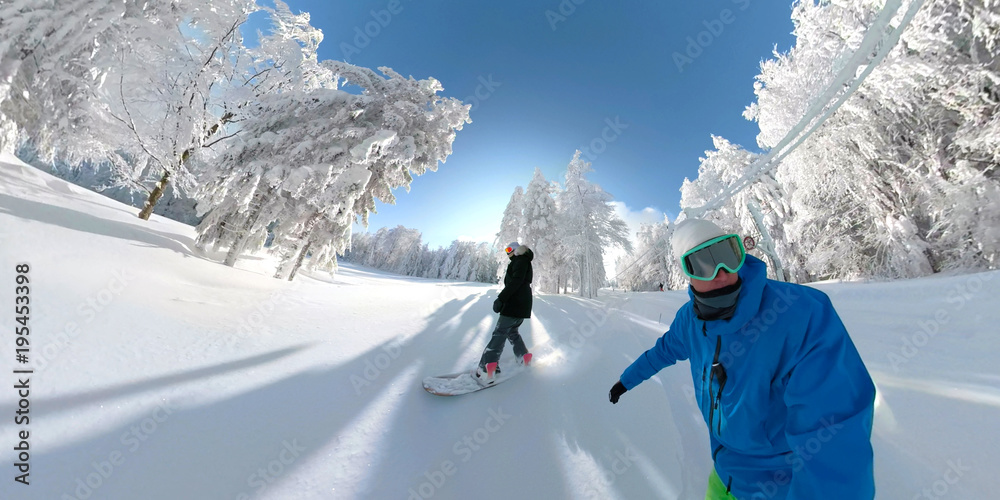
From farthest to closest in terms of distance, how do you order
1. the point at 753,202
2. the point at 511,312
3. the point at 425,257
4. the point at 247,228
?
the point at 425,257
the point at 753,202
the point at 247,228
the point at 511,312

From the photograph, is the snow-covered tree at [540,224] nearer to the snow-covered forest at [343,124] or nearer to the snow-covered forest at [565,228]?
the snow-covered forest at [565,228]

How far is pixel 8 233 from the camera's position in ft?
13.6

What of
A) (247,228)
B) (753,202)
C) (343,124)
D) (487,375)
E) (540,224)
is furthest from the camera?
(540,224)

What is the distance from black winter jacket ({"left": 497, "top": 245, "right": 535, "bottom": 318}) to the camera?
437 cm

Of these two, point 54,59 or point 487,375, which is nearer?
point 487,375

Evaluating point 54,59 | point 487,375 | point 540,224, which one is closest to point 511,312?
point 487,375

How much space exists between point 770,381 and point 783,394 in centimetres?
6

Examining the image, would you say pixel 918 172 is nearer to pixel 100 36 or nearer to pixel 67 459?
pixel 67 459

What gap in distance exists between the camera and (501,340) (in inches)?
163

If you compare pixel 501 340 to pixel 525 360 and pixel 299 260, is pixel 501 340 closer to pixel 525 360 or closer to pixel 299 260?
pixel 525 360

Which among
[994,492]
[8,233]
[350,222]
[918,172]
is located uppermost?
[918,172]

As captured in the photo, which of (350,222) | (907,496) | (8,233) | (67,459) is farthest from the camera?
(350,222)

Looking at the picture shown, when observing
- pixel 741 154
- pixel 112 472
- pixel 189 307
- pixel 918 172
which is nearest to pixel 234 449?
pixel 112 472

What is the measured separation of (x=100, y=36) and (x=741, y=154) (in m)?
26.4
